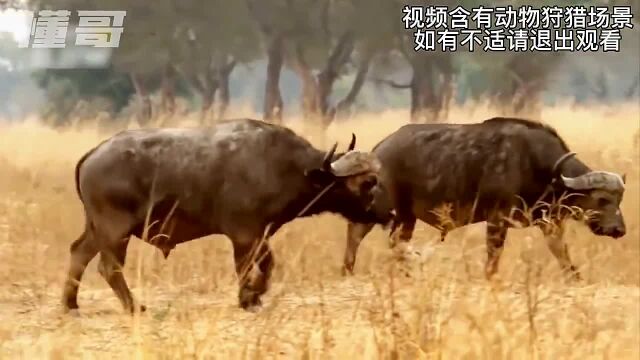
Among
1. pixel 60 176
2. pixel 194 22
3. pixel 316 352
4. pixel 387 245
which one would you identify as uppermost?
pixel 194 22

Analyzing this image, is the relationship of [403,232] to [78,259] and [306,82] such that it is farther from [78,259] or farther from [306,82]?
[78,259]

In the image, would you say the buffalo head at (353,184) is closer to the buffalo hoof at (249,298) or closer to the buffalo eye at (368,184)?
the buffalo eye at (368,184)

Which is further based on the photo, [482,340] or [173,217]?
[173,217]

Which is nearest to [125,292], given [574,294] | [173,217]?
[173,217]

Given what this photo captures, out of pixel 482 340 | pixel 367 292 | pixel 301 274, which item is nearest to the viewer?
pixel 482 340

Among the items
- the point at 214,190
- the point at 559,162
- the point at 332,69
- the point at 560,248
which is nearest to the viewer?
the point at 214,190

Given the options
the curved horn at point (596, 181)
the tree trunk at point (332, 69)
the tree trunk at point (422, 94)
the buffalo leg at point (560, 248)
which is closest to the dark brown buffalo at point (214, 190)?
the tree trunk at point (332, 69)

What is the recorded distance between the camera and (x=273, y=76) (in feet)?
8.39

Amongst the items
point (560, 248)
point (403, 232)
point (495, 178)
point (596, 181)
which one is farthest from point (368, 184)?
point (596, 181)

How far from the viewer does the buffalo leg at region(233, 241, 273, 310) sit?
7.72 feet

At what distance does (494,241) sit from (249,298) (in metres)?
0.75

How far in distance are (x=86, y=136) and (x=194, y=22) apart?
42 centimetres

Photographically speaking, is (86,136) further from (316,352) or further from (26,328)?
(316,352)

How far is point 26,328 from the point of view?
221cm
